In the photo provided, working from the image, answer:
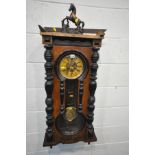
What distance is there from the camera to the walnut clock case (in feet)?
3.12

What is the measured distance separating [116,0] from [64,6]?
46 cm

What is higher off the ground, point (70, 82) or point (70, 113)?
point (70, 82)

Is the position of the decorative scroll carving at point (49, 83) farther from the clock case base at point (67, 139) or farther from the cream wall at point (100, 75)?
the cream wall at point (100, 75)

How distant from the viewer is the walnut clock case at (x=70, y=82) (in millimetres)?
952

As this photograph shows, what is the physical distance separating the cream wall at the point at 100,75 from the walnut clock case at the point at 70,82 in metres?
0.26

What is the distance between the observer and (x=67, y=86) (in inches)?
39.5

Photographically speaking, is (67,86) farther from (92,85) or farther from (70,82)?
(92,85)

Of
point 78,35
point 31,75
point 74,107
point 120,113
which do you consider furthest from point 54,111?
point 120,113

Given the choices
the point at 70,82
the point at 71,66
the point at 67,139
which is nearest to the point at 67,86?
the point at 70,82

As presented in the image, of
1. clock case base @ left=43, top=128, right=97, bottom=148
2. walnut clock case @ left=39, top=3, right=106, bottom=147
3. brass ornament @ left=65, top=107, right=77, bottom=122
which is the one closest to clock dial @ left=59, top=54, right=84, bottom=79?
walnut clock case @ left=39, top=3, right=106, bottom=147

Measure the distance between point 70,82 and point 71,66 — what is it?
0.10 meters

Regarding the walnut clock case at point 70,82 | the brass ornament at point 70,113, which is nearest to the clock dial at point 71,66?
the walnut clock case at point 70,82

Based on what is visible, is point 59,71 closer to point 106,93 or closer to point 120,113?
point 106,93

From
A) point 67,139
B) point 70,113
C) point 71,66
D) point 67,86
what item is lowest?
point 67,139
